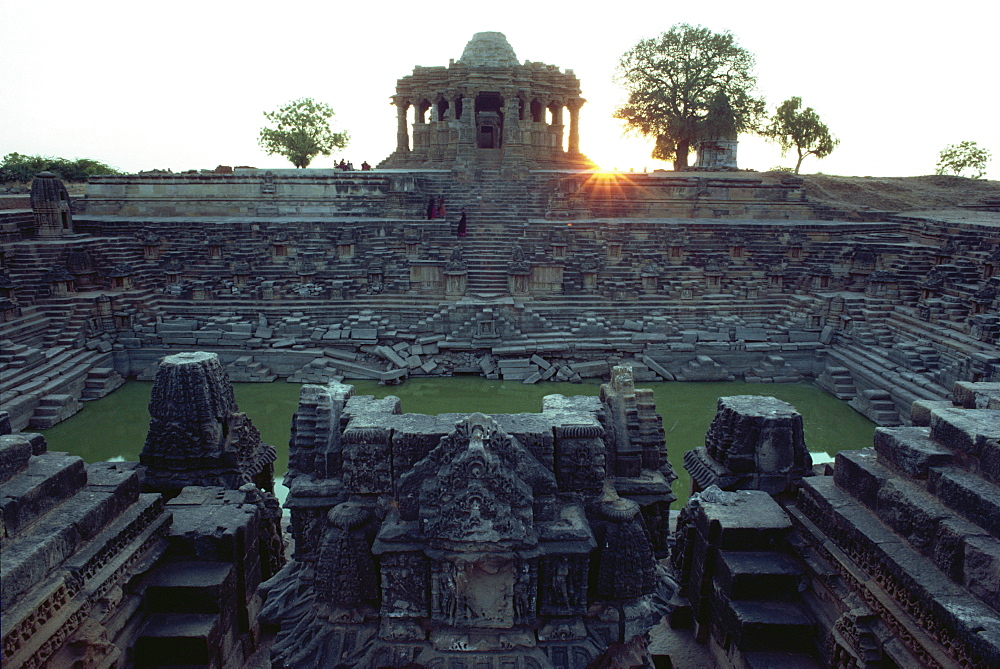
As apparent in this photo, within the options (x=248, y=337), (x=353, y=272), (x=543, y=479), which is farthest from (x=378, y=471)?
(x=353, y=272)

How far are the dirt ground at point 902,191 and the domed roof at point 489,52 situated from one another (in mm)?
14573

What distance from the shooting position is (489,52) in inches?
1086

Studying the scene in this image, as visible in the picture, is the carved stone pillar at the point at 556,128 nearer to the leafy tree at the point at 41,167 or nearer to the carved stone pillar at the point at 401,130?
the carved stone pillar at the point at 401,130

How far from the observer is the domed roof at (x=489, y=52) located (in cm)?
2738

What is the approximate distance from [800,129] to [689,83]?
737 centimetres

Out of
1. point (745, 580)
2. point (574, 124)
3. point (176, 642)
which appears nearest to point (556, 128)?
point (574, 124)

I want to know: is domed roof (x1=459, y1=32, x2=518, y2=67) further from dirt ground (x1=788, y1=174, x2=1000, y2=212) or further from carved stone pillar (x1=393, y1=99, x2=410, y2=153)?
dirt ground (x1=788, y1=174, x2=1000, y2=212)

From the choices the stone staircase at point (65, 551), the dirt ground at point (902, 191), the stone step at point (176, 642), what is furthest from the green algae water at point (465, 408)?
the dirt ground at point (902, 191)

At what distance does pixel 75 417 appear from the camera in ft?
39.7

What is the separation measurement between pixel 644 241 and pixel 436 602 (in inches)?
589

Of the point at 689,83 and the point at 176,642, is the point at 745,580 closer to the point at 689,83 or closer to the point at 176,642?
the point at 176,642

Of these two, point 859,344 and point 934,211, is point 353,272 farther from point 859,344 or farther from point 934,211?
point 934,211

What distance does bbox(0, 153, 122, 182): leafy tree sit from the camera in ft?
109

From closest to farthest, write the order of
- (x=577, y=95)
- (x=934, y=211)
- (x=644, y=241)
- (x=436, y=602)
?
(x=436, y=602)
(x=644, y=241)
(x=934, y=211)
(x=577, y=95)
